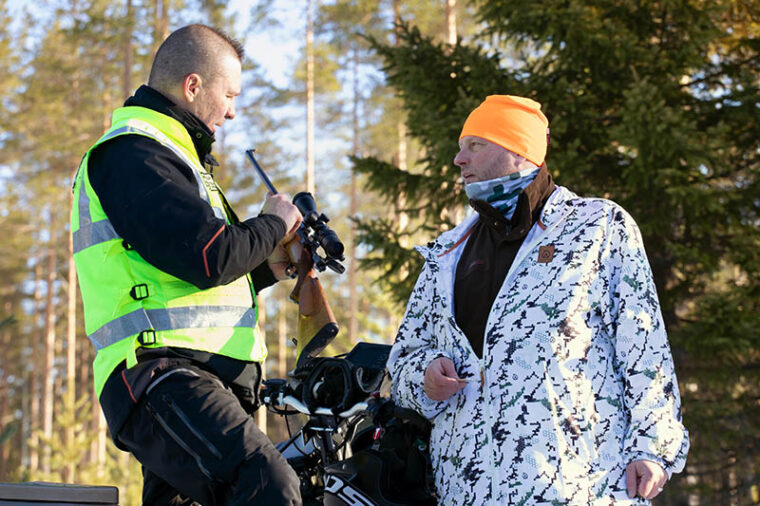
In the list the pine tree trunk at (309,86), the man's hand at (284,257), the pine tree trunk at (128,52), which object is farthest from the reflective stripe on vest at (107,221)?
the pine tree trunk at (309,86)

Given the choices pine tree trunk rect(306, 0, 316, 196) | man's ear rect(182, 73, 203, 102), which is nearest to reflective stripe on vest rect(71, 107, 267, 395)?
man's ear rect(182, 73, 203, 102)

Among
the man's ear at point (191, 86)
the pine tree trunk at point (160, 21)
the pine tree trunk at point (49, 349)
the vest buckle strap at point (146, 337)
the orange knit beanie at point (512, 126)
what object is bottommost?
the pine tree trunk at point (49, 349)

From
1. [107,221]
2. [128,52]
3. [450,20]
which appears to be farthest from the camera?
[128,52]

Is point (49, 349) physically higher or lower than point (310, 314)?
lower

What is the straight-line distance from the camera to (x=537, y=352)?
Result: 2.88m

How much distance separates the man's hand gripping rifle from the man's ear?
2.21ft

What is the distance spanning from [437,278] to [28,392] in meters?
47.6

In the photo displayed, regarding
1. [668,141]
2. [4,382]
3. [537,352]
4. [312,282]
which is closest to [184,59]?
[312,282]

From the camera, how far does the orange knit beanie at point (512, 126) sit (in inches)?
130

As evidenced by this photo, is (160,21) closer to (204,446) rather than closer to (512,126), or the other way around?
(512,126)

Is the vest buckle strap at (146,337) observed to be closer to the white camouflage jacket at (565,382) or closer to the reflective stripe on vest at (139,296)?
the reflective stripe on vest at (139,296)

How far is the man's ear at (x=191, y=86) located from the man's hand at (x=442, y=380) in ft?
4.86

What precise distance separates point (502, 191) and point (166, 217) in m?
1.45

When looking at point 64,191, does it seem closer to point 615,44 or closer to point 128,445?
point 615,44
